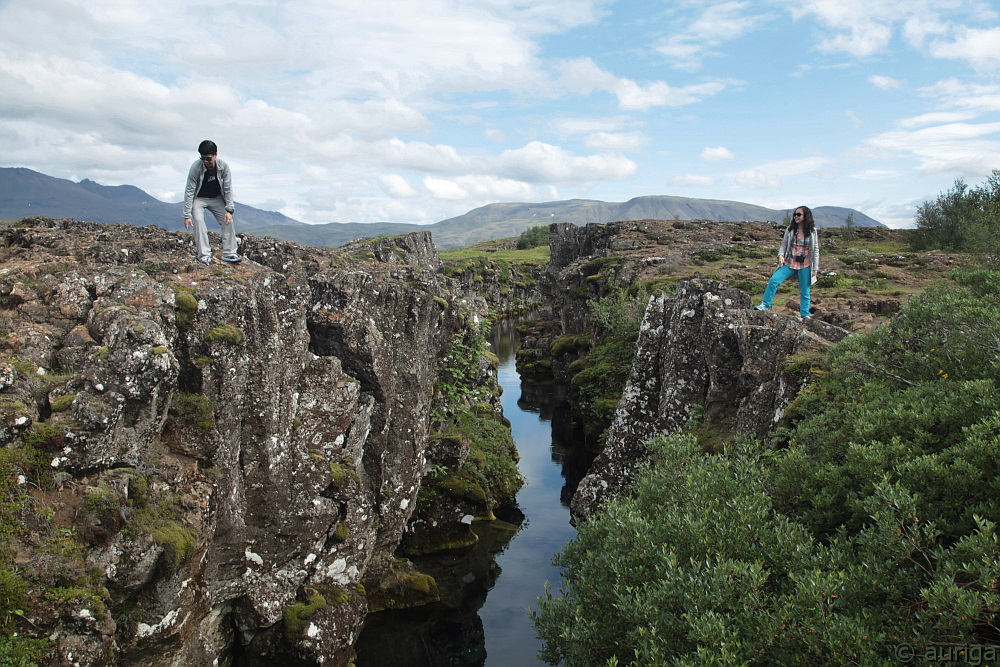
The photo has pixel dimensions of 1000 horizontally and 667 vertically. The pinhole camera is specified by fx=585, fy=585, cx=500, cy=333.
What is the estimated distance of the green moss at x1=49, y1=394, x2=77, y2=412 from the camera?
11859 millimetres

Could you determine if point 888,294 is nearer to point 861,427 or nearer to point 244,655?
point 861,427

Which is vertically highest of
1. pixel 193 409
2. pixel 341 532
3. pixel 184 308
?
pixel 184 308

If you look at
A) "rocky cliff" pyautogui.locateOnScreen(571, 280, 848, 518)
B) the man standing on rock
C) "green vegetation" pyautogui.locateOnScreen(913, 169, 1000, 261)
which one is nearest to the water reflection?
"rocky cliff" pyautogui.locateOnScreen(571, 280, 848, 518)

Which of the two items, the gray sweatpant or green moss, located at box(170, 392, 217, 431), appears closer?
green moss, located at box(170, 392, 217, 431)

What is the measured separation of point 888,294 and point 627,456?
56.4ft

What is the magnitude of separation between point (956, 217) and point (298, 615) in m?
58.2

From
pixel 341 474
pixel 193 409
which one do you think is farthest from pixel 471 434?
pixel 193 409

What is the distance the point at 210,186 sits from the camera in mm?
17469

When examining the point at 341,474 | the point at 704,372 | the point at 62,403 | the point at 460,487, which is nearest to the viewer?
the point at 62,403

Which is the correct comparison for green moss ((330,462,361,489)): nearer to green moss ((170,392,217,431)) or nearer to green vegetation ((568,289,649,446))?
green moss ((170,392,217,431))

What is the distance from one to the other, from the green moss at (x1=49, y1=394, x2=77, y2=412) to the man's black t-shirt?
769 centimetres

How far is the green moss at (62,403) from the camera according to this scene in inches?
467

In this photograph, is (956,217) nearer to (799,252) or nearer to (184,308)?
(799,252)

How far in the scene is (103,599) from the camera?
11680 mm
